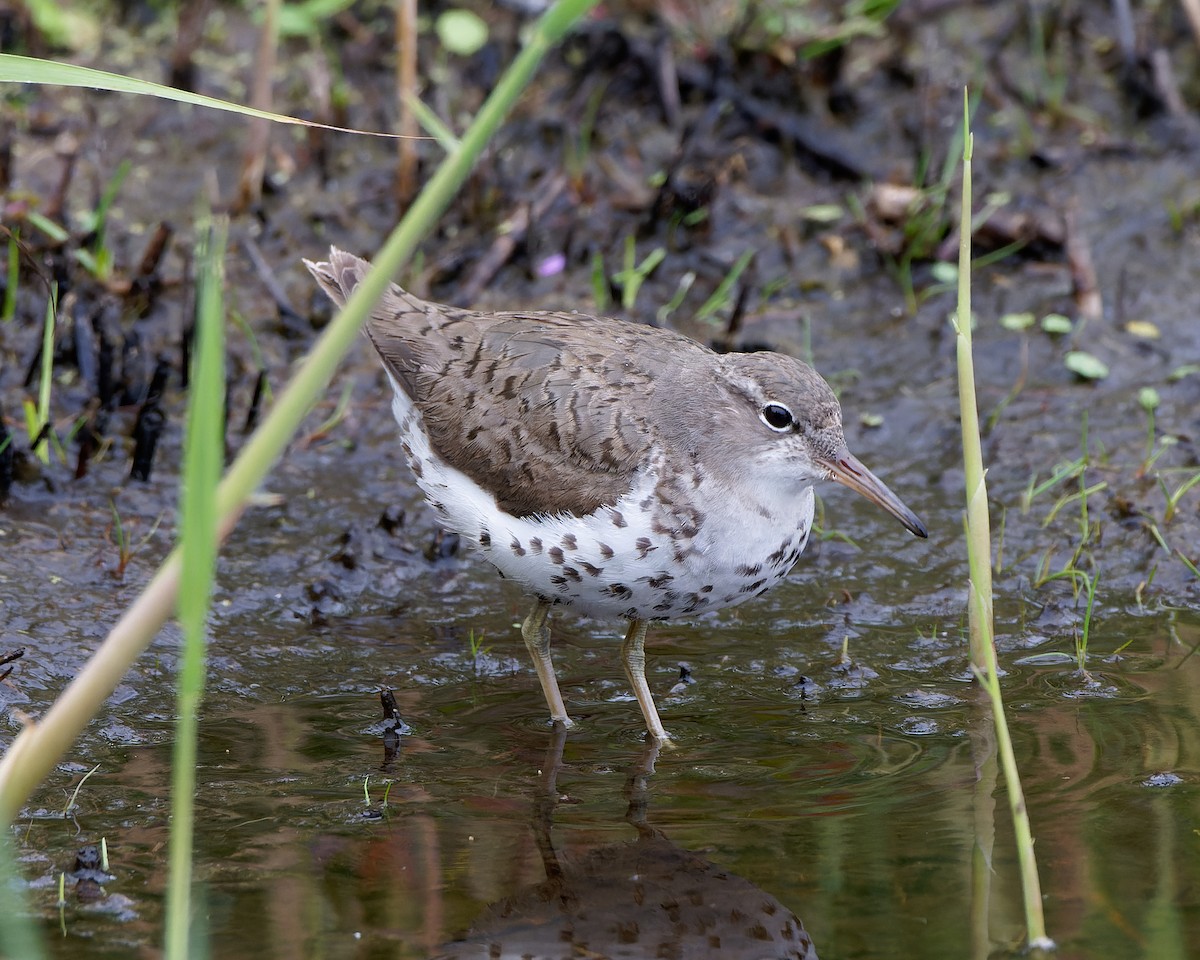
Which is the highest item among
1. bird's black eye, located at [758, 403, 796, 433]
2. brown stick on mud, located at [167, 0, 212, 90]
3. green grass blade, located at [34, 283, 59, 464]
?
brown stick on mud, located at [167, 0, 212, 90]

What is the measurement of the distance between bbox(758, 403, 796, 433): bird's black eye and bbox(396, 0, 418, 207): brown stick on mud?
3.41 meters

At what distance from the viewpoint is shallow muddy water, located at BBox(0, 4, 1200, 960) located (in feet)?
13.7

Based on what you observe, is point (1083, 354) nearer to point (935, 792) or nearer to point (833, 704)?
point (833, 704)

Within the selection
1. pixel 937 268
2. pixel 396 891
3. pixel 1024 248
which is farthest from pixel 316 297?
pixel 396 891

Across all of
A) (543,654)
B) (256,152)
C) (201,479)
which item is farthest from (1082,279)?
(201,479)

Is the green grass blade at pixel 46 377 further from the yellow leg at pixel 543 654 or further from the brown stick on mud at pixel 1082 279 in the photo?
the brown stick on mud at pixel 1082 279

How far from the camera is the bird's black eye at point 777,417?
5.18m

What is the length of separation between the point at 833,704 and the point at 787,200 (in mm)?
4108

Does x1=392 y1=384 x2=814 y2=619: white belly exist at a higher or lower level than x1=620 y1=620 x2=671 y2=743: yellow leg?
higher

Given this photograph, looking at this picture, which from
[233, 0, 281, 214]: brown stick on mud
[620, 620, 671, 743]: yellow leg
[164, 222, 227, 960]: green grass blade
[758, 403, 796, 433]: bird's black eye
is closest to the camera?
[164, 222, 227, 960]: green grass blade

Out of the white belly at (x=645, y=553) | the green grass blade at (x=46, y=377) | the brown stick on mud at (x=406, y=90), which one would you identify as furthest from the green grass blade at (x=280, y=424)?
the brown stick on mud at (x=406, y=90)

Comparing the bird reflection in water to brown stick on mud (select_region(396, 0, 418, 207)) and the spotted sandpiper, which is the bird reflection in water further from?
brown stick on mud (select_region(396, 0, 418, 207))

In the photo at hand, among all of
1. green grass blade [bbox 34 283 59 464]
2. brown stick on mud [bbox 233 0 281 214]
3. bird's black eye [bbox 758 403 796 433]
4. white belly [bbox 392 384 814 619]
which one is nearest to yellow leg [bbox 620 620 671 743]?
white belly [bbox 392 384 814 619]

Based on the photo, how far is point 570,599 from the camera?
5199 millimetres
